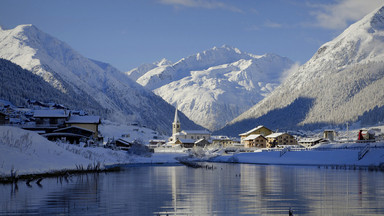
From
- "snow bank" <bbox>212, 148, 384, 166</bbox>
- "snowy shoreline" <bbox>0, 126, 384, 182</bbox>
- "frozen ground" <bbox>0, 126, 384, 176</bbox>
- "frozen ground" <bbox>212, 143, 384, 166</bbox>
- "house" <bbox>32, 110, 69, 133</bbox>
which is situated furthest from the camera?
"house" <bbox>32, 110, 69, 133</bbox>

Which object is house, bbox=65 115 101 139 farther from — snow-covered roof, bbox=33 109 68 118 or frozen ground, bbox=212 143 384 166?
frozen ground, bbox=212 143 384 166

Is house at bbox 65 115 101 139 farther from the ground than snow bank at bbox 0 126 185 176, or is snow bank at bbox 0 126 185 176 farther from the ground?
house at bbox 65 115 101 139

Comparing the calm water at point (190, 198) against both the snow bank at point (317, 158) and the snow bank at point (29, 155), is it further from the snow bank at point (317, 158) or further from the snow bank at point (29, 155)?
the snow bank at point (317, 158)

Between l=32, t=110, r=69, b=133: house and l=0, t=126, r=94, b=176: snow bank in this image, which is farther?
l=32, t=110, r=69, b=133: house

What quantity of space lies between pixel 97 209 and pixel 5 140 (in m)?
37.2

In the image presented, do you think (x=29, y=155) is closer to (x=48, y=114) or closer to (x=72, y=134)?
(x=72, y=134)

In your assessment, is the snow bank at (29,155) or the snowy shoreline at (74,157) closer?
the snow bank at (29,155)

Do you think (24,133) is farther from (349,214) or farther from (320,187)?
(349,214)

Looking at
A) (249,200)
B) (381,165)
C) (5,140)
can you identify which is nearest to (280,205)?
(249,200)

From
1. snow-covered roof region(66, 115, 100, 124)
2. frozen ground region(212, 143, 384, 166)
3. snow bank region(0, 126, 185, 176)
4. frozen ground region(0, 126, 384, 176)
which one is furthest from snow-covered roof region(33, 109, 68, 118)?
snow bank region(0, 126, 185, 176)

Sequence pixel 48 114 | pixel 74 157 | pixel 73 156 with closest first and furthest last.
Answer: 1. pixel 74 157
2. pixel 73 156
3. pixel 48 114

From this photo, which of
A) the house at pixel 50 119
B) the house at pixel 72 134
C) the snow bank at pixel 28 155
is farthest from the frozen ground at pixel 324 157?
the snow bank at pixel 28 155

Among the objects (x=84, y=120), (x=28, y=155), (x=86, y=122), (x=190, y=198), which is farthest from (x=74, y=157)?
(x=84, y=120)

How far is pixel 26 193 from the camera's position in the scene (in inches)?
1919
